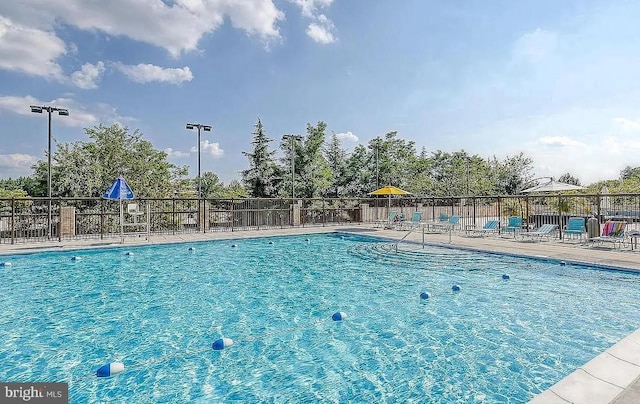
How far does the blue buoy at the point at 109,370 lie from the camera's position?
3.71 metres

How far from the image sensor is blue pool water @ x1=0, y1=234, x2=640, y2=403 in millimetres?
3555

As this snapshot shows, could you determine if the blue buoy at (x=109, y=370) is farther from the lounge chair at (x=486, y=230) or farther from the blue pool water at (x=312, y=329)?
the lounge chair at (x=486, y=230)

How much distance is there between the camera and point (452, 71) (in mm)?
14812

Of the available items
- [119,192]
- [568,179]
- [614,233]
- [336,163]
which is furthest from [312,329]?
[568,179]

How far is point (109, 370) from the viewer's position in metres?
→ 3.73

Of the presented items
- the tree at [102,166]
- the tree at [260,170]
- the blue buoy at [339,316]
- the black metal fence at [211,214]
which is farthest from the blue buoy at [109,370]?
the tree at [260,170]

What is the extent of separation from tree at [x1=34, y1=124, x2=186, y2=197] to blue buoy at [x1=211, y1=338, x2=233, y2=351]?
19.5 meters

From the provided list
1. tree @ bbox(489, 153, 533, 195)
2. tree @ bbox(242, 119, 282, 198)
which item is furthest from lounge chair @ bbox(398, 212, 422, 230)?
→ tree @ bbox(489, 153, 533, 195)

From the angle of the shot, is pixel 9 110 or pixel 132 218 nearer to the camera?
pixel 132 218

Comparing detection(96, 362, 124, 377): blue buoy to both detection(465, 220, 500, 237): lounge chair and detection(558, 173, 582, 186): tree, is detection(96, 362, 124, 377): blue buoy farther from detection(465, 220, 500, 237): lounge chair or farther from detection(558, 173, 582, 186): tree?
detection(558, 173, 582, 186): tree

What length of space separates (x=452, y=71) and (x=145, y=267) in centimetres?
1339

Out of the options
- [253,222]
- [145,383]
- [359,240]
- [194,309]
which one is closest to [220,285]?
[194,309]

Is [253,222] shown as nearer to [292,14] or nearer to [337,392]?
[292,14]

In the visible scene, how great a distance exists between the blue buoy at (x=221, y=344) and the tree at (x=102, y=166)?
19.5m
